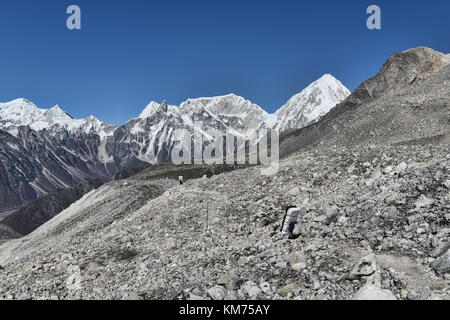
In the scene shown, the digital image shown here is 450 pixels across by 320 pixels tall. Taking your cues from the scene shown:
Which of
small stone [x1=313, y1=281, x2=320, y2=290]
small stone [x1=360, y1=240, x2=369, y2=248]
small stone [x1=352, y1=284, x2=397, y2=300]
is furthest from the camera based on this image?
small stone [x1=360, y1=240, x2=369, y2=248]

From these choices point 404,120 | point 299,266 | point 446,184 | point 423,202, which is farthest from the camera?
point 404,120

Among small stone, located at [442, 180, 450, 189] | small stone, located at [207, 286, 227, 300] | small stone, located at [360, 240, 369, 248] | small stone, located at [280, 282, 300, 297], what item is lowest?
small stone, located at [207, 286, 227, 300]

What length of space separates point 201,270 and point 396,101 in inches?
1730

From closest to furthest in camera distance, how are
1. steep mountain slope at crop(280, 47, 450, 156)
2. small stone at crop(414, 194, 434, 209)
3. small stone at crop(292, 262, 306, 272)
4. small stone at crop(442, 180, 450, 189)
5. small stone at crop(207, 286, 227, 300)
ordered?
small stone at crop(207, 286, 227, 300), small stone at crop(292, 262, 306, 272), small stone at crop(414, 194, 434, 209), small stone at crop(442, 180, 450, 189), steep mountain slope at crop(280, 47, 450, 156)

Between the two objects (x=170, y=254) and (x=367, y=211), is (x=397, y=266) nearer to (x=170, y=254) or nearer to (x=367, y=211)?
(x=367, y=211)

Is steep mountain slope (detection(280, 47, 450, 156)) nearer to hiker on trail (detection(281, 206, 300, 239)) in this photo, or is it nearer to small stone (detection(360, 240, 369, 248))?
hiker on trail (detection(281, 206, 300, 239))

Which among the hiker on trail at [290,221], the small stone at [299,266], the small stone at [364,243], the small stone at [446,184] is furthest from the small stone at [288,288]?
the small stone at [446,184]

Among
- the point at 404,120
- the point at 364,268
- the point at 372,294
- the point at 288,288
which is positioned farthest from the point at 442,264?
the point at 404,120

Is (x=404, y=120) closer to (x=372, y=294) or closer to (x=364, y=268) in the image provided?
(x=364, y=268)

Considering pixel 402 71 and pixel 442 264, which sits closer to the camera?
pixel 442 264

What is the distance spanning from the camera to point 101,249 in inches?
571

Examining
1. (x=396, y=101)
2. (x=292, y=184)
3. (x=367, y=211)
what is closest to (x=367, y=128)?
(x=396, y=101)

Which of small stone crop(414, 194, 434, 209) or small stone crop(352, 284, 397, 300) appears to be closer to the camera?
small stone crop(352, 284, 397, 300)

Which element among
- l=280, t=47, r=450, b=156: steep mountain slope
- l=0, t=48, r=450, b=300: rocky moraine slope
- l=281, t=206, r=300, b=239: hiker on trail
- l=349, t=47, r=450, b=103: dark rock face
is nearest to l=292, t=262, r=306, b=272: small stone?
l=0, t=48, r=450, b=300: rocky moraine slope
